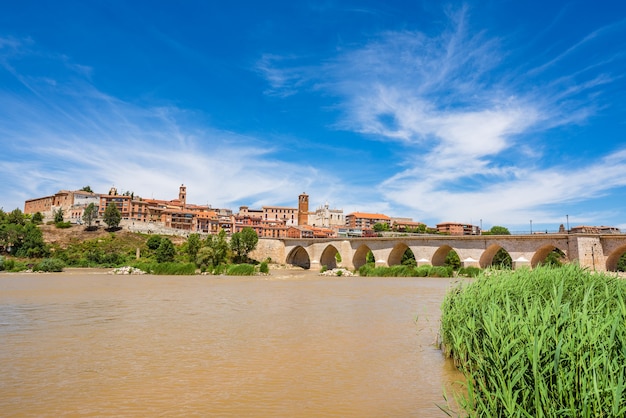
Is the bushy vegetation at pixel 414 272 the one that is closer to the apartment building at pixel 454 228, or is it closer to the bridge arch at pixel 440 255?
the bridge arch at pixel 440 255

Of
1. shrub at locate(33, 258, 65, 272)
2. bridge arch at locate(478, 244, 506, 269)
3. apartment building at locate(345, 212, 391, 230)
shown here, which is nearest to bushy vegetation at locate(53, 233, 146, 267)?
shrub at locate(33, 258, 65, 272)

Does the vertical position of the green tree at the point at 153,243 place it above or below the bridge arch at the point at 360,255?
above

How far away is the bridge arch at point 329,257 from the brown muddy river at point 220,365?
49.2m

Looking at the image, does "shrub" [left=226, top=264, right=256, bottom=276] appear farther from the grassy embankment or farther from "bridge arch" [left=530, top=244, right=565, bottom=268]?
"bridge arch" [left=530, top=244, right=565, bottom=268]

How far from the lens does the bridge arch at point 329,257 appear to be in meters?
63.2

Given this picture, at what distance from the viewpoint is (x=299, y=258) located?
75875mm

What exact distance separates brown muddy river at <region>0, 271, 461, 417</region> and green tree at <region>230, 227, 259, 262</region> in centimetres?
5109

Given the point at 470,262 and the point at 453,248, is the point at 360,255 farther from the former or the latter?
the point at 470,262

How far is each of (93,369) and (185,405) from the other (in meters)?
2.68

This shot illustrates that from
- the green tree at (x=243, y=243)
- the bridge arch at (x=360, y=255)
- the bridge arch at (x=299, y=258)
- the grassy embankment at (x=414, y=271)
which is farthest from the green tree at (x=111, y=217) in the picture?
the grassy embankment at (x=414, y=271)

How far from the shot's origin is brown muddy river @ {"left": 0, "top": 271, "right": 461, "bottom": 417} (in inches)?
216

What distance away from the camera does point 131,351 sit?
8.52 metres

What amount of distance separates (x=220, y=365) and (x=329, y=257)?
60391 millimetres

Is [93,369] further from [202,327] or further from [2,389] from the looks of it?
[202,327]
